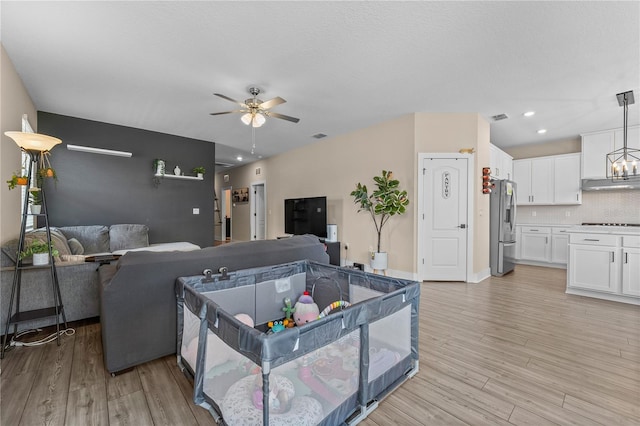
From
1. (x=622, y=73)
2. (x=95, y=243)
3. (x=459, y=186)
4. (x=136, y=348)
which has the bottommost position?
(x=136, y=348)

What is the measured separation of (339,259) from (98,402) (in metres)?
4.07

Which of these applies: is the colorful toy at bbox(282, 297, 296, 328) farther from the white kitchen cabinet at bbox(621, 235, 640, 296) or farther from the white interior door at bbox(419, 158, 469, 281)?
the white kitchen cabinet at bbox(621, 235, 640, 296)

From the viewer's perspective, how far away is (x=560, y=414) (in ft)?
4.93

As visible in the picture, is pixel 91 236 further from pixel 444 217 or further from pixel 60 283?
pixel 444 217

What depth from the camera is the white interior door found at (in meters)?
4.19

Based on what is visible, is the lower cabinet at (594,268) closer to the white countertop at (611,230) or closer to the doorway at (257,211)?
the white countertop at (611,230)

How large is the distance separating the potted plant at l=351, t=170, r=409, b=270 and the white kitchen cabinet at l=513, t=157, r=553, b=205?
3.31m

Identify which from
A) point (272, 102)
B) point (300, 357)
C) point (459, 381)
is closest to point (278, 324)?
point (300, 357)

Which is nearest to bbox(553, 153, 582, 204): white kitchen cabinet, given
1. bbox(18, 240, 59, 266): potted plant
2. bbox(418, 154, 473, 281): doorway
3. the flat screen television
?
bbox(418, 154, 473, 281): doorway

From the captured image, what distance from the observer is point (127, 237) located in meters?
4.31

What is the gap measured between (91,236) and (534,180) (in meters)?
8.15

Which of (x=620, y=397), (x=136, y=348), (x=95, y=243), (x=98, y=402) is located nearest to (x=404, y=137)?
(x=620, y=397)

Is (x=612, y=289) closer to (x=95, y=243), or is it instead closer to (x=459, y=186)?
(x=459, y=186)

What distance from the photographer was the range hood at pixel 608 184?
4.61 meters
